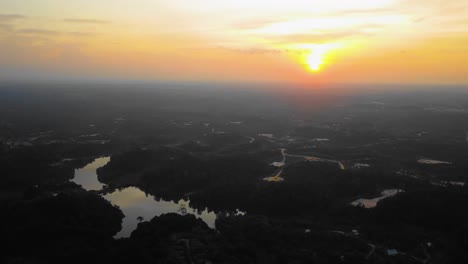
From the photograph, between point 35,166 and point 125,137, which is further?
point 125,137

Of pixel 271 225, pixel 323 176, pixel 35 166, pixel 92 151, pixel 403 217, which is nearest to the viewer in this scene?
pixel 271 225

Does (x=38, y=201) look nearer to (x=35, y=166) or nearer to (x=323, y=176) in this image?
(x=35, y=166)

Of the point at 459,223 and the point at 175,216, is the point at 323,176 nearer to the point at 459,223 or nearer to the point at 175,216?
the point at 459,223

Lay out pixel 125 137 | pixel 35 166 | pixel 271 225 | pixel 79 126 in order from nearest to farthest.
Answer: pixel 271 225 < pixel 35 166 < pixel 125 137 < pixel 79 126

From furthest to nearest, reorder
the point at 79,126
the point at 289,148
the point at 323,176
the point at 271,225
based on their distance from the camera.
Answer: the point at 79,126 → the point at 289,148 → the point at 323,176 → the point at 271,225

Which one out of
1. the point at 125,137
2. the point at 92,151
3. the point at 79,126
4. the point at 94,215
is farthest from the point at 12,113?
the point at 94,215

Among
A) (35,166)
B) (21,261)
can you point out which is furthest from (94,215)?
(35,166)
